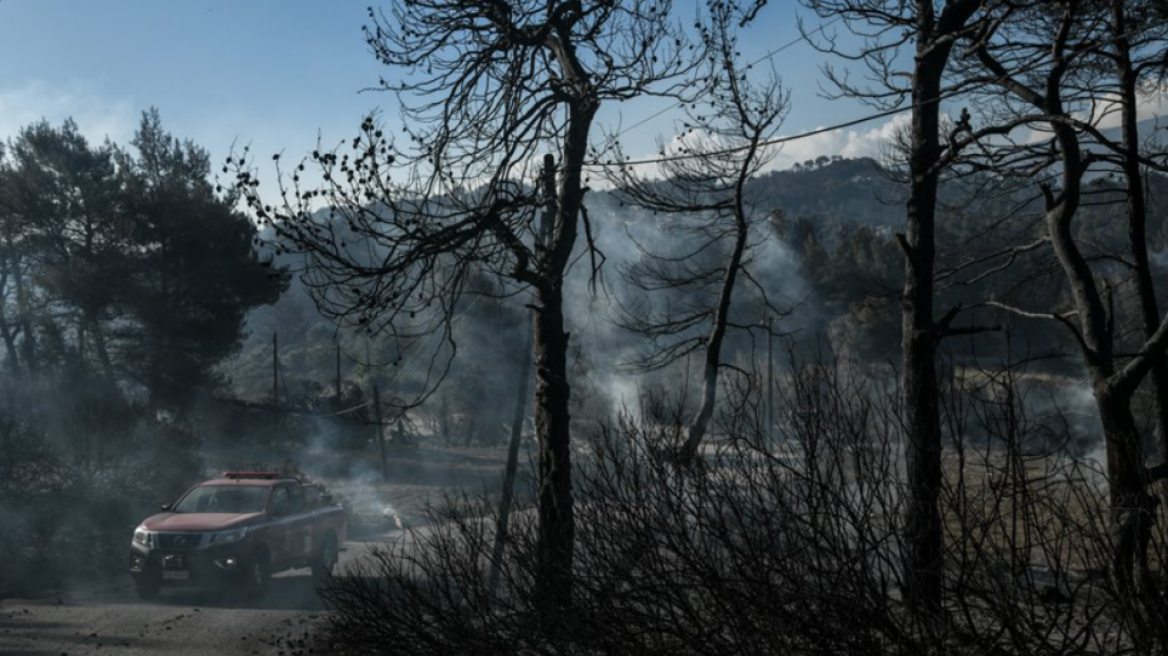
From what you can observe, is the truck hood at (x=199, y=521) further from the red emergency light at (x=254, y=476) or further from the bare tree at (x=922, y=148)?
the bare tree at (x=922, y=148)

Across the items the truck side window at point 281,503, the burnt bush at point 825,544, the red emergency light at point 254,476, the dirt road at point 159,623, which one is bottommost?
the dirt road at point 159,623

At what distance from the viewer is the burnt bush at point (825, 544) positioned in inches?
184

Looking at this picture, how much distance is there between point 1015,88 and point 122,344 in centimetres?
2910

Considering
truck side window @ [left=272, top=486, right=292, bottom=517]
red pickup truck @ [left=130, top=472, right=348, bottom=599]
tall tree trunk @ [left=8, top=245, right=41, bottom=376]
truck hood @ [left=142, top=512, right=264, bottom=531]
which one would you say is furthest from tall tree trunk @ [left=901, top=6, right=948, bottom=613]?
tall tree trunk @ [left=8, top=245, right=41, bottom=376]

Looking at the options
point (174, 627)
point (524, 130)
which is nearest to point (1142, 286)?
point (524, 130)

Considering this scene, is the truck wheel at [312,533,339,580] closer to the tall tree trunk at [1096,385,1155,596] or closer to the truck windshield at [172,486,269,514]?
the truck windshield at [172,486,269,514]

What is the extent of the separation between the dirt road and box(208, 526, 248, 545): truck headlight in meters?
0.98

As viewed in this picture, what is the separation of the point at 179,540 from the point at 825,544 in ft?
44.0

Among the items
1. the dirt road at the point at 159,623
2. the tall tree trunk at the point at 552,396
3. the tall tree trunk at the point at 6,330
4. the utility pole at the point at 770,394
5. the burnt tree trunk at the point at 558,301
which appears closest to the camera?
the utility pole at the point at 770,394

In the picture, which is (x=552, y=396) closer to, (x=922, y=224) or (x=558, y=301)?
(x=558, y=301)

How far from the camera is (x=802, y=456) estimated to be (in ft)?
18.9

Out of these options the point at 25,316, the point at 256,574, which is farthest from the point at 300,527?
the point at 25,316

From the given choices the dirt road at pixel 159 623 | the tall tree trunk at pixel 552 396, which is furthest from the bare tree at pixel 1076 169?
the dirt road at pixel 159 623

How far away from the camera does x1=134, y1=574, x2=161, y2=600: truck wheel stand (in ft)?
54.0
